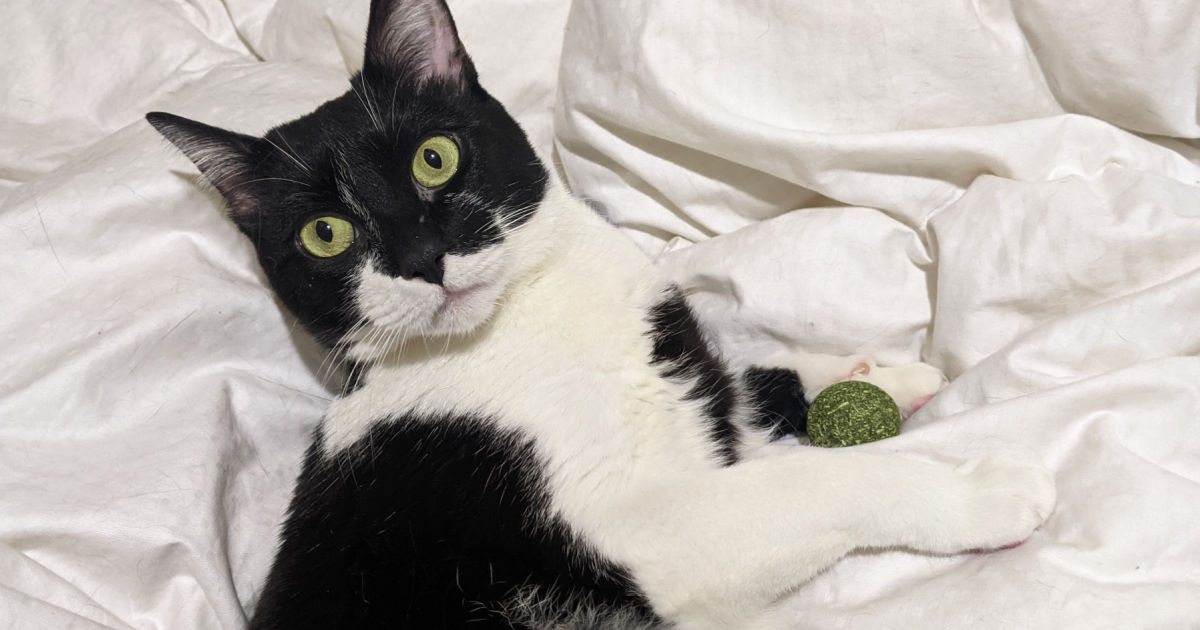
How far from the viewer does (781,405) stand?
1.36 meters

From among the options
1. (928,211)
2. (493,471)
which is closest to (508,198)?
(493,471)

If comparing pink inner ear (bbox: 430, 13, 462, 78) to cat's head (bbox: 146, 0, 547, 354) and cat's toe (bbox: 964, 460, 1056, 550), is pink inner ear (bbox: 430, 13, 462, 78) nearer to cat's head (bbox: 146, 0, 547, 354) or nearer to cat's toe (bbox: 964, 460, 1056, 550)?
cat's head (bbox: 146, 0, 547, 354)

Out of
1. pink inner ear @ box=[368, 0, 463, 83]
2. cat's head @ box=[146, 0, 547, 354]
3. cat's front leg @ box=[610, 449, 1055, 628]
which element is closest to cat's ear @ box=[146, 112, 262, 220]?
cat's head @ box=[146, 0, 547, 354]

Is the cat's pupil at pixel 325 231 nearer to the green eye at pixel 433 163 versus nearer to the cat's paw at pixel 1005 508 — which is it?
the green eye at pixel 433 163

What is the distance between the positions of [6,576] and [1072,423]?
56.9 inches

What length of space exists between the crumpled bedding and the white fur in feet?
0.25

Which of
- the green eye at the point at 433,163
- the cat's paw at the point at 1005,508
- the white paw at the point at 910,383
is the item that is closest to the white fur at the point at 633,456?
the cat's paw at the point at 1005,508

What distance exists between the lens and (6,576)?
1.10 m

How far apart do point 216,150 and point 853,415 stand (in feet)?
3.35

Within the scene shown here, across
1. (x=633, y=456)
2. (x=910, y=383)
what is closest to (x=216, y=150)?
(x=633, y=456)

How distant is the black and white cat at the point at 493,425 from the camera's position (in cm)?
104

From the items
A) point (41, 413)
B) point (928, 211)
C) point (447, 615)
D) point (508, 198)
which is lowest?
point (447, 615)

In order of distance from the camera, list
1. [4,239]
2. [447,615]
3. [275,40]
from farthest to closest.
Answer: [275,40]
[4,239]
[447,615]

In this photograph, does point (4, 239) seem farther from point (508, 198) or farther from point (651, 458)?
point (651, 458)
